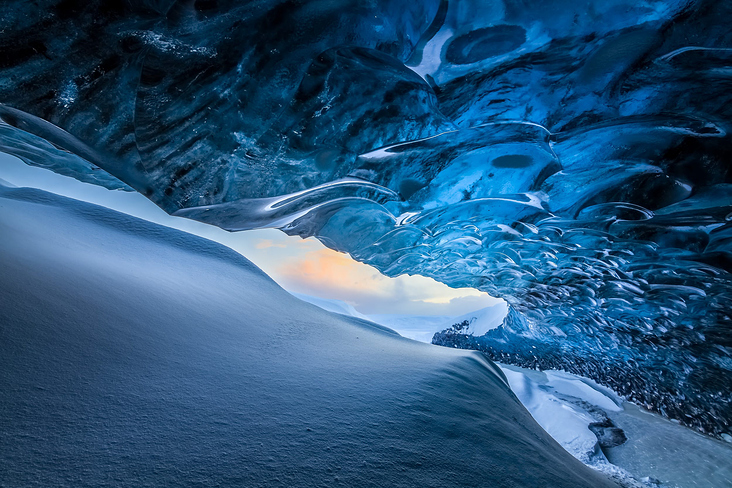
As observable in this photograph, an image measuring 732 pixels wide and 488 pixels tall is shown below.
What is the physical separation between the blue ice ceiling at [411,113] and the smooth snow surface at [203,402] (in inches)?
62.1

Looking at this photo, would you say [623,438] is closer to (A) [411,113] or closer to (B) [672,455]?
(B) [672,455]

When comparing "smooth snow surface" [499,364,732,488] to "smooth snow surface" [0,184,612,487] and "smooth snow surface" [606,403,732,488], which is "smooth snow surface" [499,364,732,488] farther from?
"smooth snow surface" [0,184,612,487]

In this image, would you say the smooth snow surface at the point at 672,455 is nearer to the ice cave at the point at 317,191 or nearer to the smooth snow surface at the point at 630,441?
the smooth snow surface at the point at 630,441

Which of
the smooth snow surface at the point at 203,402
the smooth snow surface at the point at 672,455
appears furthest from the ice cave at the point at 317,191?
the smooth snow surface at the point at 672,455

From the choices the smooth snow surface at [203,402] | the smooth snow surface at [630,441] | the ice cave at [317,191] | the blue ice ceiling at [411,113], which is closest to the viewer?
the smooth snow surface at [203,402]

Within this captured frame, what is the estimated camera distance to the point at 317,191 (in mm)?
3818

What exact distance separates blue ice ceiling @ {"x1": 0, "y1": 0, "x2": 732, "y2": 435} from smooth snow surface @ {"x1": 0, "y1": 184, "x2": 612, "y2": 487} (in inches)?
62.1

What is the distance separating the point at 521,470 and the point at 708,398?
9360 millimetres

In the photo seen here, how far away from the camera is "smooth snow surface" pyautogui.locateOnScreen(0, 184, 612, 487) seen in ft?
3.38

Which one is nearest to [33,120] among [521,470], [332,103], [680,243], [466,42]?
[332,103]

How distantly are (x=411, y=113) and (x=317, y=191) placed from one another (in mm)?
1665

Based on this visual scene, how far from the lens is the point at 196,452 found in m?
1.11

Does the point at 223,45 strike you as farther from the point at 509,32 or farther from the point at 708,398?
the point at 708,398

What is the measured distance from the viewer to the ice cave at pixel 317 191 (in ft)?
4.17
